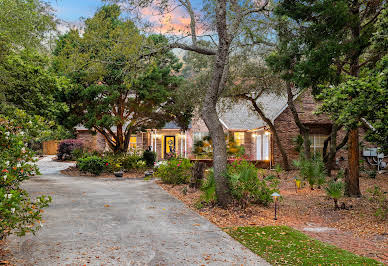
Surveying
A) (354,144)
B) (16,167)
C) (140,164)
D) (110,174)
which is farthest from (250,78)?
(16,167)

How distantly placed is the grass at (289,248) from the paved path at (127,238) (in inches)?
11.6

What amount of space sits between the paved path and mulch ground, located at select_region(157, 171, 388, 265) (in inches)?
28.1

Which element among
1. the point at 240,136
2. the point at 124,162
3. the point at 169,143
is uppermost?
the point at 240,136

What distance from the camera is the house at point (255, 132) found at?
19.7m

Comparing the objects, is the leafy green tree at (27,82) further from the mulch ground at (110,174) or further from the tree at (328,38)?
the tree at (328,38)

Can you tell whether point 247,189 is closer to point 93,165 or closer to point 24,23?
point 24,23

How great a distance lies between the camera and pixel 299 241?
548cm

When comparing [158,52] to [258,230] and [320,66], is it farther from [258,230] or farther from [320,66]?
[258,230]

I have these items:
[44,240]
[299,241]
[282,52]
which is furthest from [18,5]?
[299,241]

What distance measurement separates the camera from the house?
64.7 feet

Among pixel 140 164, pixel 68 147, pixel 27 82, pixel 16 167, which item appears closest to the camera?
pixel 16 167

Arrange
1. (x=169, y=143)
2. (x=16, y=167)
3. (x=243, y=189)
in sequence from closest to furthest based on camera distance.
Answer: (x=16, y=167), (x=243, y=189), (x=169, y=143)

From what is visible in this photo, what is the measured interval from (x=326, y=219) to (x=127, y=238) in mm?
4685

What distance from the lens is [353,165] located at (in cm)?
969
